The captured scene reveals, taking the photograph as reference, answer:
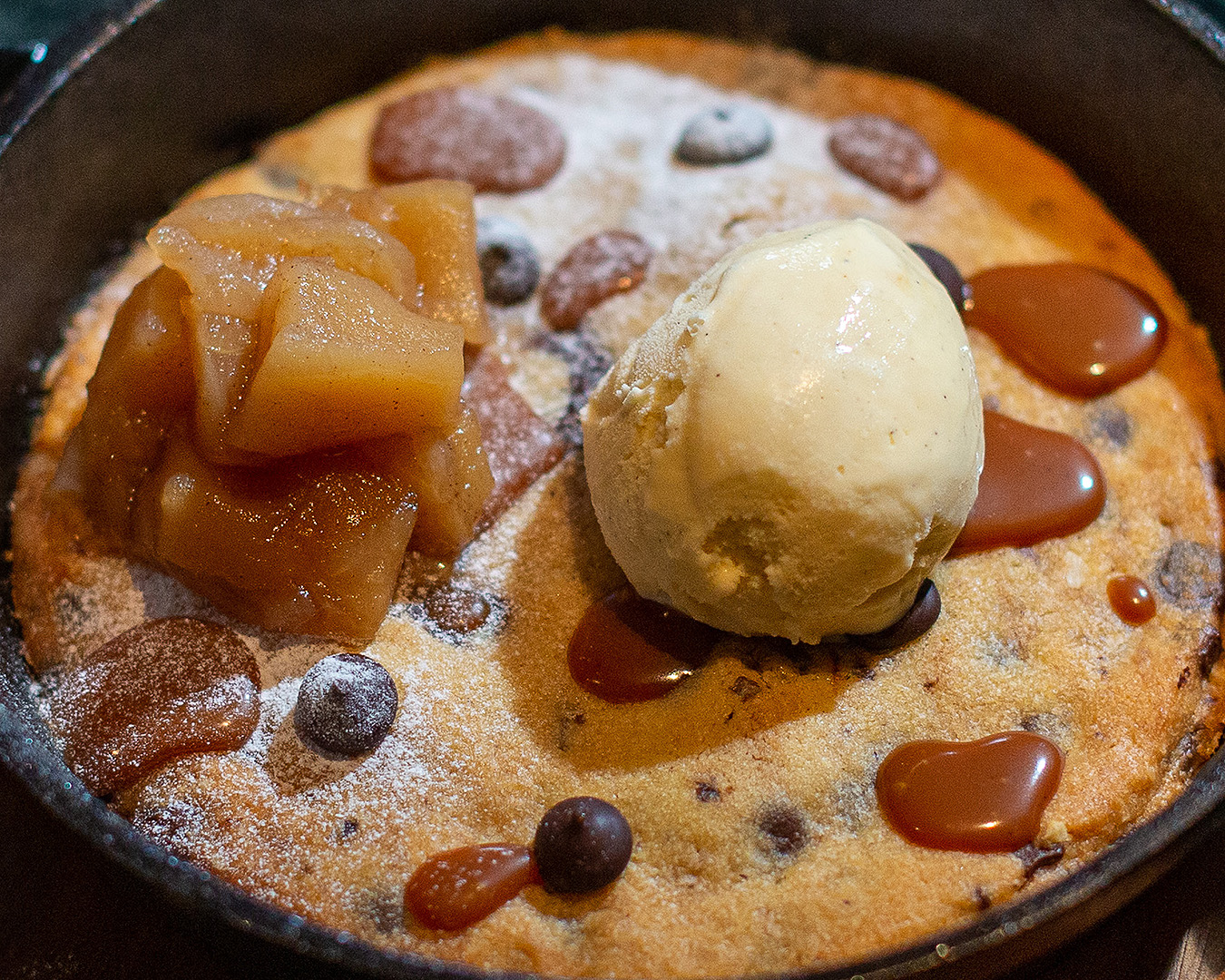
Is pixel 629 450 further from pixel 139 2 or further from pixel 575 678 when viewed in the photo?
pixel 139 2

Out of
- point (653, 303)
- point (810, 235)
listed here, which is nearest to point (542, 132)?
point (653, 303)

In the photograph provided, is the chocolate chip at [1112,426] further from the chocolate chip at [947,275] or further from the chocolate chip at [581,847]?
the chocolate chip at [581,847]

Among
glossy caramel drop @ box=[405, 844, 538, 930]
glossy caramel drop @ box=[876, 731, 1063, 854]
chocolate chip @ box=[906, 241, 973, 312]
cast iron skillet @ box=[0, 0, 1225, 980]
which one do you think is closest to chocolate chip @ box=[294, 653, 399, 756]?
glossy caramel drop @ box=[405, 844, 538, 930]

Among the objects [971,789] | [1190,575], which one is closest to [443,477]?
[971,789]

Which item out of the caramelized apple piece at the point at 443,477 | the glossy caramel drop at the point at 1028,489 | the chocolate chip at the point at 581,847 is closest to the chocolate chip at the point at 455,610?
the caramelized apple piece at the point at 443,477

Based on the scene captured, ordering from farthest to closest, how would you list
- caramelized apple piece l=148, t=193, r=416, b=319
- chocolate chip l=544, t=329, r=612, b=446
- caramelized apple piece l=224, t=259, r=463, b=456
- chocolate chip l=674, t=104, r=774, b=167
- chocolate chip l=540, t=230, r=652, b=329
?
1. chocolate chip l=674, t=104, r=774, b=167
2. chocolate chip l=540, t=230, r=652, b=329
3. chocolate chip l=544, t=329, r=612, b=446
4. caramelized apple piece l=148, t=193, r=416, b=319
5. caramelized apple piece l=224, t=259, r=463, b=456

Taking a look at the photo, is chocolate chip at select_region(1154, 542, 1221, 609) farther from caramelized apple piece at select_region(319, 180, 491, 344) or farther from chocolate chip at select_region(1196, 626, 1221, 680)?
caramelized apple piece at select_region(319, 180, 491, 344)
